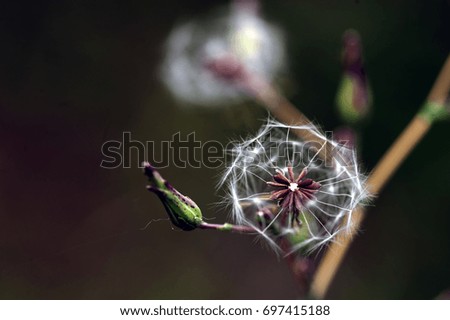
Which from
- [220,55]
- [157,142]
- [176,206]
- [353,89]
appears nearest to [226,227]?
[176,206]

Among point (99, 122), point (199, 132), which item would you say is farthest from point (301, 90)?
point (99, 122)

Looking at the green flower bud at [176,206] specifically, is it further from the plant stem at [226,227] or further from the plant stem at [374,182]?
the plant stem at [374,182]

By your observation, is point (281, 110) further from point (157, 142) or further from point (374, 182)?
point (157, 142)

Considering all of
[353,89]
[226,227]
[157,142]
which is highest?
[157,142]

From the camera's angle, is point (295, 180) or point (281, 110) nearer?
point (295, 180)

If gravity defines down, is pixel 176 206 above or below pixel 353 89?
below

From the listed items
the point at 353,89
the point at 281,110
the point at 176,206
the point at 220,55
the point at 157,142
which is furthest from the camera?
the point at 157,142

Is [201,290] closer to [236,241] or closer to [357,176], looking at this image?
[236,241]
